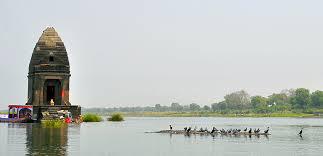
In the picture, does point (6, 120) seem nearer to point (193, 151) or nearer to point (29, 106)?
point (29, 106)

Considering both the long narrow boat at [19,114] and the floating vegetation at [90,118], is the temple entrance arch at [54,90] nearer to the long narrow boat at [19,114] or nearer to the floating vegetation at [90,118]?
the long narrow boat at [19,114]

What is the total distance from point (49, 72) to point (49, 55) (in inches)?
129

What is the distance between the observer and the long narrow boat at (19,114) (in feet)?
371

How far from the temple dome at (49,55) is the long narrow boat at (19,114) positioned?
7.35m

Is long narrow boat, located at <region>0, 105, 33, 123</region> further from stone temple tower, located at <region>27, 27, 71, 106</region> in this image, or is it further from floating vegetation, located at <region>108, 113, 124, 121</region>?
floating vegetation, located at <region>108, 113, 124, 121</region>

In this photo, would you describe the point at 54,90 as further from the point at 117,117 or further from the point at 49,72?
the point at 117,117

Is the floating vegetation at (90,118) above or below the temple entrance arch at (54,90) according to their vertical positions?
below

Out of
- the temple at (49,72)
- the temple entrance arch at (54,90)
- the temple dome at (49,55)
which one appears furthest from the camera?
the temple entrance arch at (54,90)

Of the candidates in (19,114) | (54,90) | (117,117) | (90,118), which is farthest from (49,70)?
(117,117)

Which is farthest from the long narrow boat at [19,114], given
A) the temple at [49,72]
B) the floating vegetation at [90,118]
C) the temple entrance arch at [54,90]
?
the floating vegetation at [90,118]

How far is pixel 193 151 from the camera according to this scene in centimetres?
5341

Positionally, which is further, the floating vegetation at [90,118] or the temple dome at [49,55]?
the floating vegetation at [90,118]

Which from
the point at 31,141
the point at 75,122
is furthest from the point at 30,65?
the point at 31,141

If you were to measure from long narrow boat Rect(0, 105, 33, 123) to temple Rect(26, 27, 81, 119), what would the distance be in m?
1.89
